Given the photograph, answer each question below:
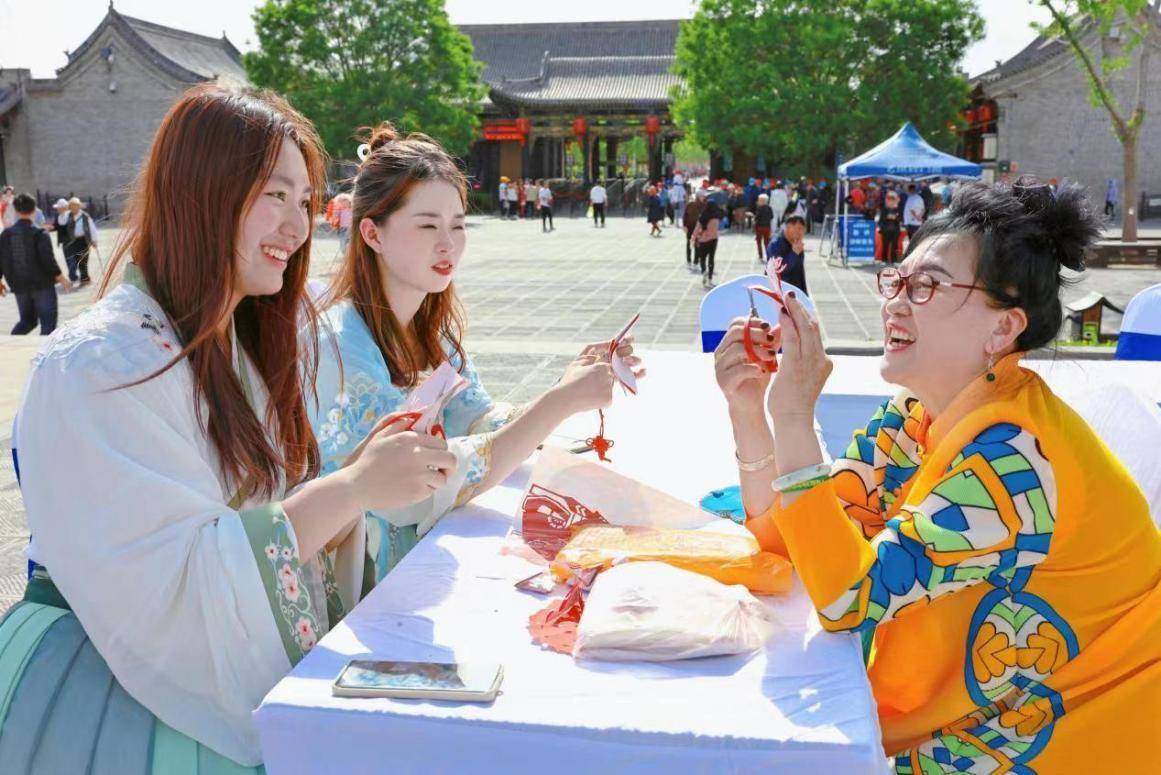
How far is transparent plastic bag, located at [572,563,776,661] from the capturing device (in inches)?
57.9

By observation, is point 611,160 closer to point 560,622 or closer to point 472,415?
point 472,415

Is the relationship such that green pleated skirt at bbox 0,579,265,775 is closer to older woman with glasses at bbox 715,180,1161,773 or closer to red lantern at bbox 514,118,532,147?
older woman with glasses at bbox 715,180,1161,773

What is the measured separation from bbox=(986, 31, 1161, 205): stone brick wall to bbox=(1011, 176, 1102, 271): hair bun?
30981 millimetres

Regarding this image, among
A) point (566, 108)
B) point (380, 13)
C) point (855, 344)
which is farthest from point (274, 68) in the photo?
point (855, 344)

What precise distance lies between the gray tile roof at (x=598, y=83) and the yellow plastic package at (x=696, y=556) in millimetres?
34032

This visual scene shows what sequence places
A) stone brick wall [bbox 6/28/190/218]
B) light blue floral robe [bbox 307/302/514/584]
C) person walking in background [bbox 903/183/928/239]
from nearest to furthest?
light blue floral robe [bbox 307/302/514/584], person walking in background [bbox 903/183/928/239], stone brick wall [bbox 6/28/190/218]

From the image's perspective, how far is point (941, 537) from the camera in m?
1.43

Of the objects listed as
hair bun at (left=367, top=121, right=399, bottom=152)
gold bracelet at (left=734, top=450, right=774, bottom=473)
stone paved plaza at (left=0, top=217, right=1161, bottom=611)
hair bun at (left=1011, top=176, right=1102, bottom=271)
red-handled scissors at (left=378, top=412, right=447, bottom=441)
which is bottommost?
stone paved plaza at (left=0, top=217, right=1161, bottom=611)

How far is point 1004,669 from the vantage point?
1518mm

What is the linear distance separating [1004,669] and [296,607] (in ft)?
3.49

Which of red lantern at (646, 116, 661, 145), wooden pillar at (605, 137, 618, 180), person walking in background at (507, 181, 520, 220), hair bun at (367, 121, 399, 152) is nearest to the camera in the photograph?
hair bun at (367, 121, 399, 152)

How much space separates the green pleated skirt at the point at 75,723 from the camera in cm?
145

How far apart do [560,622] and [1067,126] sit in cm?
3236

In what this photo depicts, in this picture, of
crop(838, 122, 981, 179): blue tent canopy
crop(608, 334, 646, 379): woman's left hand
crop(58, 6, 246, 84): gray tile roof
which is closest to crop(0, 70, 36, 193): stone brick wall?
crop(58, 6, 246, 84): gray tile roof
